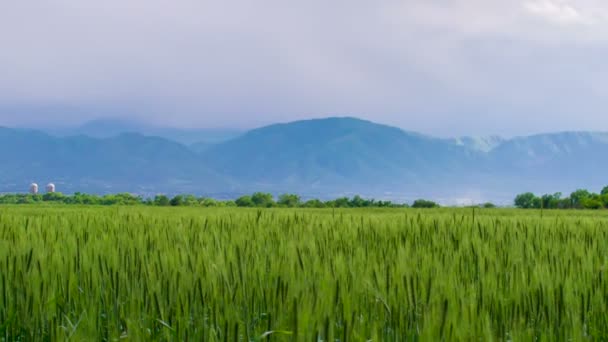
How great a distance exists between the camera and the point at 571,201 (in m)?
16.4

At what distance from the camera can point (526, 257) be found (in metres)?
3.14

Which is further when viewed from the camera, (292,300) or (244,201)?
(244,201)

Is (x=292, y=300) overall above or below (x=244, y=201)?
below

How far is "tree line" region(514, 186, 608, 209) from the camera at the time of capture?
52.7ft

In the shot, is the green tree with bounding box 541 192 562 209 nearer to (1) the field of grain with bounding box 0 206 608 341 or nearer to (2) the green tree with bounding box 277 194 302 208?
(2) the green tree with bounding box 277 194 302 208

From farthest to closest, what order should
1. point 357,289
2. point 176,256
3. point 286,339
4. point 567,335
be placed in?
point 176,256 → point 357,289 → point 567,335 → point 286,339

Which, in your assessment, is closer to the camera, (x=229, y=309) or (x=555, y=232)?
(x=229, y=309)

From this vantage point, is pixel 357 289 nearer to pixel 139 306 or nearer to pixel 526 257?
pixel 139 306

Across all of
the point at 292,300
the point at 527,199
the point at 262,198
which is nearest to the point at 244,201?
the point at 262,198

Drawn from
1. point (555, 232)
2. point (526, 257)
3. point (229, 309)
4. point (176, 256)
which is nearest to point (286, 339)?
point (229, 309)

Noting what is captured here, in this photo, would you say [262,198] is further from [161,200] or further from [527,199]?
[527,199]

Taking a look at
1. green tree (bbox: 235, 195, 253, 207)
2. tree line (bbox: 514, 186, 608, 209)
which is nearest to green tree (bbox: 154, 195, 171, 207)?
green tree (bbox: 235, 195, 253, 207)

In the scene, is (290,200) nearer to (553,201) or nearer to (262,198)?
(262,198)

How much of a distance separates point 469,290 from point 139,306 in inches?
43.9
